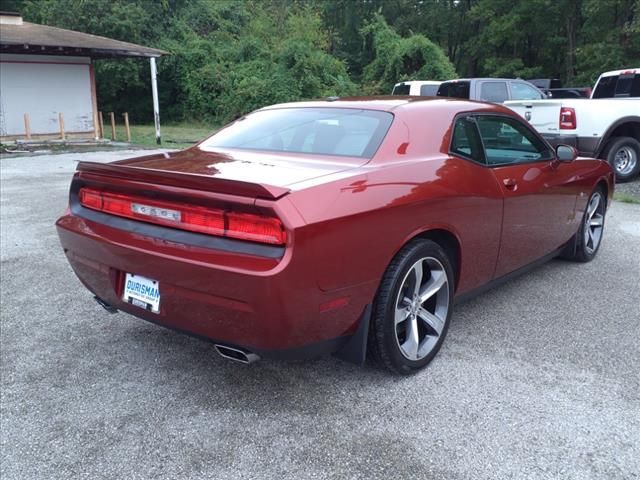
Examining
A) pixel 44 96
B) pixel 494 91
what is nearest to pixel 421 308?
pixel 494 91

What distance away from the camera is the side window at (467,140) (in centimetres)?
353

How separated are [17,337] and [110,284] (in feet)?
3.89

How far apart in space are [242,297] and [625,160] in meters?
9.85

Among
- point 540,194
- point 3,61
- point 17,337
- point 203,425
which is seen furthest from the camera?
point 3,61

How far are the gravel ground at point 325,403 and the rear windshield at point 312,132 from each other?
1.27 meters

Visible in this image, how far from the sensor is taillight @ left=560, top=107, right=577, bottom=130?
9641mm

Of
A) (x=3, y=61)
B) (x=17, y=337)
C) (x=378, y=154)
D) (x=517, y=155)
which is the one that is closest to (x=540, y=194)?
(x=517, y=155)

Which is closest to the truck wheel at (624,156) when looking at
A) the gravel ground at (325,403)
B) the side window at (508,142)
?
the side window at (508,142)

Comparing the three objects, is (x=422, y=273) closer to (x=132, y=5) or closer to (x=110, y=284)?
(x=110, y=284)

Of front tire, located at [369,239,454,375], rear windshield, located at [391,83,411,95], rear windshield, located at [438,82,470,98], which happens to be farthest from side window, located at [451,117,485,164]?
Result: rear windshield, located at [391,83,411,95]

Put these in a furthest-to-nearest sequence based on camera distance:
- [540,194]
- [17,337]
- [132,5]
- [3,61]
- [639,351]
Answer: [132,5] → [3,61] → [540,194] → [17,337] → [639,351]

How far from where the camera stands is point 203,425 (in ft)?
8.94

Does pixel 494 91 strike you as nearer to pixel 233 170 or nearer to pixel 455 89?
pixel 455 89

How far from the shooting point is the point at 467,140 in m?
3.64
